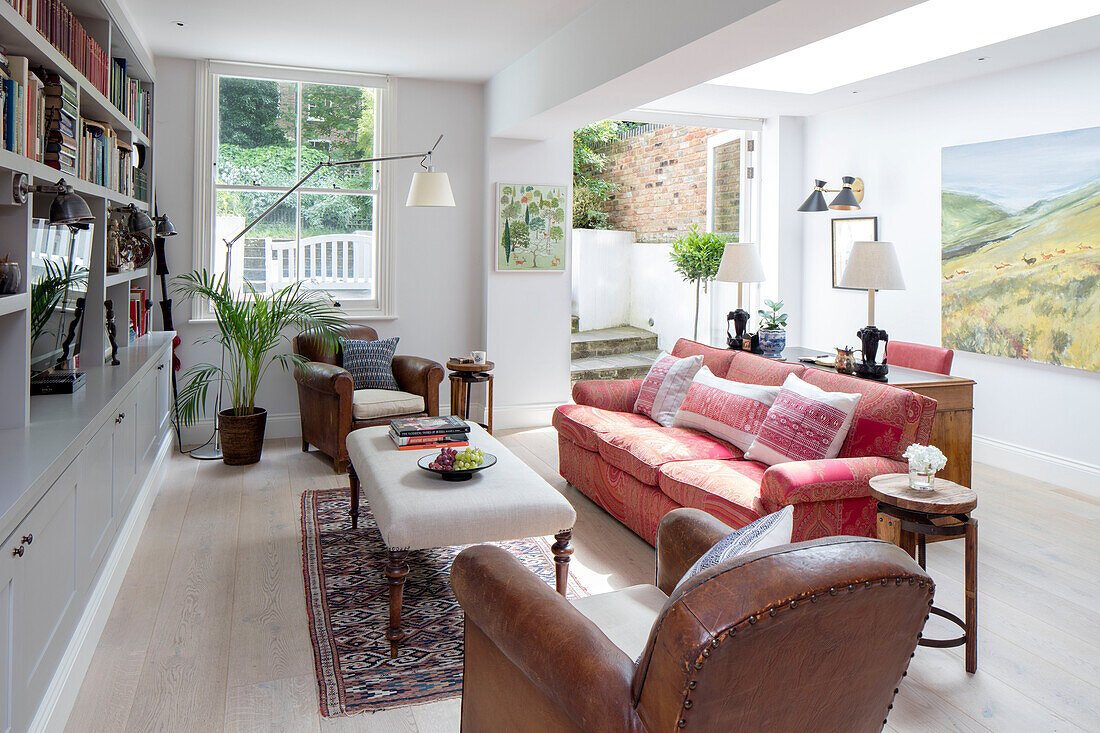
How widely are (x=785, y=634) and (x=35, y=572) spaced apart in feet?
5.86

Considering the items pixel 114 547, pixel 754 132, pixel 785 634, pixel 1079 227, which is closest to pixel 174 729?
pixel 114 547

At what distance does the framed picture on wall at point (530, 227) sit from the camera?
6133 millimetres

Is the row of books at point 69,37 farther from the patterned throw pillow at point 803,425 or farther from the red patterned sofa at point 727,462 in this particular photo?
the patterned throw pillow at point 803,425

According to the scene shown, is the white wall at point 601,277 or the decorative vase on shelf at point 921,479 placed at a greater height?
the white wall at point 601,277

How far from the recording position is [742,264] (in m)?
4.73

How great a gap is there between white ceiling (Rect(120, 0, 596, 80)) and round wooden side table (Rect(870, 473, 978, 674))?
115 inches

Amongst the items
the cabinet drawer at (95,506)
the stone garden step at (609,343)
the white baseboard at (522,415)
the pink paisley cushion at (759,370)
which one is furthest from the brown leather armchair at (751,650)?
the stone garden step at (609,343)

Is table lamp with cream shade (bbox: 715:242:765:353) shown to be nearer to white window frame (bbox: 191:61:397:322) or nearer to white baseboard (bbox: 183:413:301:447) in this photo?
white window frame (bbox: 191:61:397:322)

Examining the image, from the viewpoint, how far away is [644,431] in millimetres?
4125

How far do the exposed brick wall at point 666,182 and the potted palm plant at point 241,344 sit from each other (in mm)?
3869

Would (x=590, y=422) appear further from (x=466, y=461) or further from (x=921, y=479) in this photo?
(x=921, y=479)

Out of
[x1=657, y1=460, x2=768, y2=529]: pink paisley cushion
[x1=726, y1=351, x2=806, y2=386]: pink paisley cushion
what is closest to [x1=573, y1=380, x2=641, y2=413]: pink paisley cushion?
[x1=726, y1=351, x2=806, y2=386]: pink paisley cushion

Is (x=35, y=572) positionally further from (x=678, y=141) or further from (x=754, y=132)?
(x=678, y=141)

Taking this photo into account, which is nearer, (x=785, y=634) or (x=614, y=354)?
(x=785, y=634)
